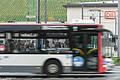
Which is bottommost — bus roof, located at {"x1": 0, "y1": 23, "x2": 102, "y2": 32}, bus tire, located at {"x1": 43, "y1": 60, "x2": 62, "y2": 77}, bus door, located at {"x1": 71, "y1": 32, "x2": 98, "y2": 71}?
bus tire, located at {"x1": 43, "y1": 60, "x2": 62, "y2": 77}

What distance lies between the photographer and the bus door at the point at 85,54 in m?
21.1

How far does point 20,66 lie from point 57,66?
6.17 ft

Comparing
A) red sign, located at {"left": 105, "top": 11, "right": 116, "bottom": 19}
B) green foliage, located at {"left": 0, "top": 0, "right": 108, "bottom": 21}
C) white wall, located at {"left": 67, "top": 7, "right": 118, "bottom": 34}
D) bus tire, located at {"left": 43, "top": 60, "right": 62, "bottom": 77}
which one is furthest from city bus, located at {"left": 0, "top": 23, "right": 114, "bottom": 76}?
red sign, located at {"left": 105, "top": 11, "right": 116, "bottom": 19}

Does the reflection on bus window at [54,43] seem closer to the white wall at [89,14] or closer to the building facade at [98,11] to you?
the white wall at [89,14]

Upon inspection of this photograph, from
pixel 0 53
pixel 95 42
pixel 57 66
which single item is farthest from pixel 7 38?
pixel 95 42

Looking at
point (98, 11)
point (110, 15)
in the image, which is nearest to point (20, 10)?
point (98, 11)

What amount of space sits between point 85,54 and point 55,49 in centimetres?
152

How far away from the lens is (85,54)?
2109 cm

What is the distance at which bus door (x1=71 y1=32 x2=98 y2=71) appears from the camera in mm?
21078

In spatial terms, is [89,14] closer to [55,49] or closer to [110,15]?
[110,15]

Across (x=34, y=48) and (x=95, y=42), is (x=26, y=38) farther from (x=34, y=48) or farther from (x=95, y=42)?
(x=95, y=42)

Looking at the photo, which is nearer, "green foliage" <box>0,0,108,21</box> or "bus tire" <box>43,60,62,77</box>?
"bus tire" <box>43,60,62,77</box>

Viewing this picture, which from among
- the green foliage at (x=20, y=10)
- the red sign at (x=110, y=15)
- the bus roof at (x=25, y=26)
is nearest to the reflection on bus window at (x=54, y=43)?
the bus roof at (x=25, y=26)

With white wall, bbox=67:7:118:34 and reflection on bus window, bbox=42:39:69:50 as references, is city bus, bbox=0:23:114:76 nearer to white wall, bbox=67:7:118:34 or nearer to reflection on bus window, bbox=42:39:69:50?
reflection on bus window, bbox=42:39:69:50
